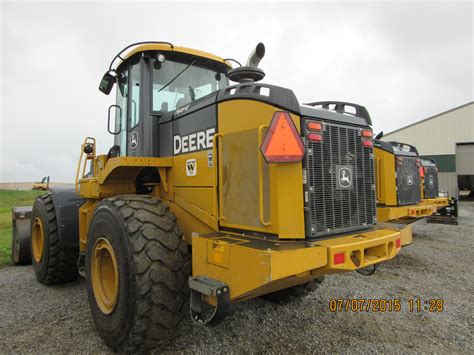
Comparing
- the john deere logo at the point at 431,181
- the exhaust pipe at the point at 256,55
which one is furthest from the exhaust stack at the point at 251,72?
the john deere logo at the point at 431,181

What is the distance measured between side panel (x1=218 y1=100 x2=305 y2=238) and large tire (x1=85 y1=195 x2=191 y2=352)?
20.7 inches

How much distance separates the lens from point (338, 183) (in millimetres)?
2947

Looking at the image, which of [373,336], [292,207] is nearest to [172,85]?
Result: [292,207]

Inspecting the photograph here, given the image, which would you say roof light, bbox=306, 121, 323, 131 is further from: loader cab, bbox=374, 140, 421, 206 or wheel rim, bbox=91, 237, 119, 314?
loader cab, bbox=374, 140, 421, 206

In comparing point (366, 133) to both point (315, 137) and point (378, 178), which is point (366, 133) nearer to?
point (315, 137)

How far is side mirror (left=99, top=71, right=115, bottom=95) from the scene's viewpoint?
4633 mm

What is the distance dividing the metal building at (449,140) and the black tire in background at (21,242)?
22.6 m

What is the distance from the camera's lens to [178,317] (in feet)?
9.28

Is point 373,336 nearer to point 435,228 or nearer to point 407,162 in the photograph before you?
point 407,162

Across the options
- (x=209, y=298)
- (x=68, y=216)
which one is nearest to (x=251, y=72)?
(x=209, y=298)

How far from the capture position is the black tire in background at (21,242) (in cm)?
618

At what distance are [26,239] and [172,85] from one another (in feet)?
14.1

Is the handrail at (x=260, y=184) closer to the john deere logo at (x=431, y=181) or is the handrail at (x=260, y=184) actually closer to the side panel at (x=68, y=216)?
the side panel at (x=68, y=216)

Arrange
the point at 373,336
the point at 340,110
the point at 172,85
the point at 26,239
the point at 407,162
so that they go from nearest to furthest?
1. the point at 373,336
2. the point at 340,110
3. the point at 172,85
4. the point at 26,239
5. the point at 407,162
